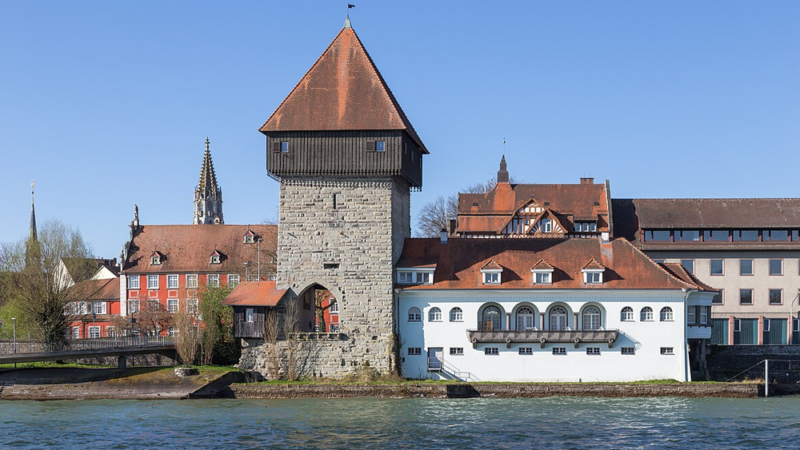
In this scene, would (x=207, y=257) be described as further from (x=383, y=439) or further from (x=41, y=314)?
(x=383, y=439)

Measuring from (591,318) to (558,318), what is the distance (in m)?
1.54

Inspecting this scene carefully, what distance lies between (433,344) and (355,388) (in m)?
4.87

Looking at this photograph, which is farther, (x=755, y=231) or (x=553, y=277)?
(x=755, y=231)

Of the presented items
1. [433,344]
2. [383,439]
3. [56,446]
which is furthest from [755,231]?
[56,446]

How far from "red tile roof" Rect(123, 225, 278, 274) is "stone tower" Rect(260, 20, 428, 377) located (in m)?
29.5

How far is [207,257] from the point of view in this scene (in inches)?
3275

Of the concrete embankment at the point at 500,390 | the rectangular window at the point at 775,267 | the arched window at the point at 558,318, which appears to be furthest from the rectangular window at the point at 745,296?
the arched window at the point at 558,318

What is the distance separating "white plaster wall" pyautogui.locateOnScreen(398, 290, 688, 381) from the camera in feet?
165

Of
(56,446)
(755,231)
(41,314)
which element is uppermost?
(755,231)

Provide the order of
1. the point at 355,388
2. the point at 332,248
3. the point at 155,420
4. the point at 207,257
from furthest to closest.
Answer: the point at 207,257 → the point at 332,248 → the point at 355,388 → the point at 155,420

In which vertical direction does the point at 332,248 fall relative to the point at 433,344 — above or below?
above

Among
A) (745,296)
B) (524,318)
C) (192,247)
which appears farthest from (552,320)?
(192,247)

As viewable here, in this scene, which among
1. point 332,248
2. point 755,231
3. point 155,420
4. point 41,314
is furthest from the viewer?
point 755,231

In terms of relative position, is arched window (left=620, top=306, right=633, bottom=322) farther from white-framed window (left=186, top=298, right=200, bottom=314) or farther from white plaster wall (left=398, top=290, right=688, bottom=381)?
white-framed window (left=186, top=298, right=200, bottom=314)
